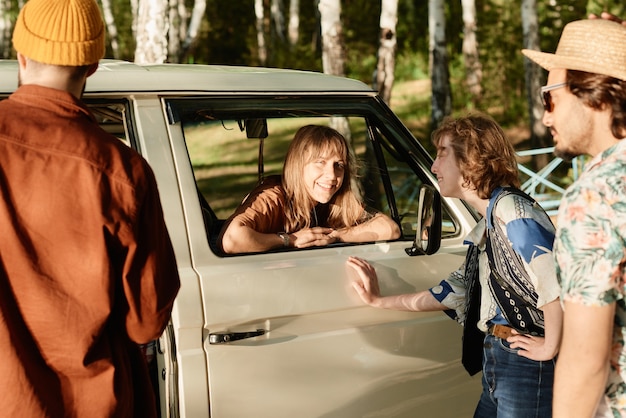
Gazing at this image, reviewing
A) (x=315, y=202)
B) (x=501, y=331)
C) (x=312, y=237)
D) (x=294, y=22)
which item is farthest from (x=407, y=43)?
(x=501, y=331)

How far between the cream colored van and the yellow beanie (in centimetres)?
88

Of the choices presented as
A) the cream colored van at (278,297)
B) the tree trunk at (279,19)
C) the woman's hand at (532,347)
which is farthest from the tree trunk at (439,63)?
the tree trunk at (279,19)

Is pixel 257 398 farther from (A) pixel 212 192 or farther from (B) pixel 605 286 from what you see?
(A) pixel 212 192

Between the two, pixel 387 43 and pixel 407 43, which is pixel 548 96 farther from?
pixel 407 43

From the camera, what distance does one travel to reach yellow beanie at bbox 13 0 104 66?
6.34ft

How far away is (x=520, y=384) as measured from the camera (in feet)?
8.88

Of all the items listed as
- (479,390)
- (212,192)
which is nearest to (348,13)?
(212,192)

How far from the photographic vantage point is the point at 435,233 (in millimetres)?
3059

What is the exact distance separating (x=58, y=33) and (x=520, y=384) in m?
1.73

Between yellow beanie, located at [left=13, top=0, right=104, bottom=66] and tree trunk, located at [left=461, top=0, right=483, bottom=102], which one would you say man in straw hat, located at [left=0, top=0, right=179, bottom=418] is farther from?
tree trunk, located at [left=461, top=0, right=483, bottom=102]

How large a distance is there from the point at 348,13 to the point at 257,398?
2641 centimetres

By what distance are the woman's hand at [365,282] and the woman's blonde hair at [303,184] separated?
42cm

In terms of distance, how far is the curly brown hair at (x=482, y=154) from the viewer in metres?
2.82

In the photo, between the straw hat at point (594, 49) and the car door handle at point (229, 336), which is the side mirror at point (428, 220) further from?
the straw hat at point (594, 49)
